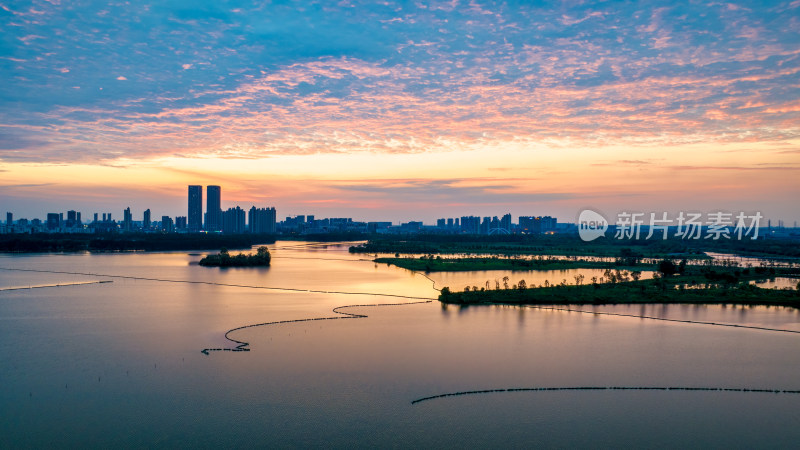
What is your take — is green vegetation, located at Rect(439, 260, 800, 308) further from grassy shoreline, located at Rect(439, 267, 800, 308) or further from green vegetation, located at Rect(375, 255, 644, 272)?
green vegetation, located at Rect(375, 255, 644, 272)

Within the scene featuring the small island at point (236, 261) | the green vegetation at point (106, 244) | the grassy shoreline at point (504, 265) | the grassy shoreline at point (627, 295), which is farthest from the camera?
the green vegetation at point (106, 244)

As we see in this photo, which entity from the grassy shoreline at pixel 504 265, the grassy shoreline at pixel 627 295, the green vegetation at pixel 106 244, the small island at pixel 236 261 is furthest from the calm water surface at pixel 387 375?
the green vegetation at pixel 106 244

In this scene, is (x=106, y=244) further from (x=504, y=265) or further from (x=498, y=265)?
(x=504, y=265)

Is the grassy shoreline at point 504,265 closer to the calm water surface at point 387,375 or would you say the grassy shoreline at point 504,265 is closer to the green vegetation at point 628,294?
the green vegetation at point 628,294

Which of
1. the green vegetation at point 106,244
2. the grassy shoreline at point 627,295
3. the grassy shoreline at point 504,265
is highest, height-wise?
the green vegetation at point 106,244

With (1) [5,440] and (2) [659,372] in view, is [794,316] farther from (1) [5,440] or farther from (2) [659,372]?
(1) [5,440]

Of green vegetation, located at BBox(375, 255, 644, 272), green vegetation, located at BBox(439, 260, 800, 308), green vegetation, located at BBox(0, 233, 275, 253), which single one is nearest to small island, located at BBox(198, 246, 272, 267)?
green vegetation, located at BBox(375, 255, 644, 272)

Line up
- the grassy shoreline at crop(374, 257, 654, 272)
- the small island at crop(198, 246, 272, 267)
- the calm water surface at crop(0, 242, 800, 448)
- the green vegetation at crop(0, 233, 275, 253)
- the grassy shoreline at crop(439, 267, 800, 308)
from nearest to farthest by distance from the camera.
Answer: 1. the calm water surface at crop(0, 242, 800, 448)
2. the grassy shoreline at crop(439, 267, 800, 308)
3. the grassy shoreline at crop(374, 257, 654, 272)
4. the small island at crop(198, 246, 272, 267)
5. the green vegetation at crop(0, 233, 275, 253)

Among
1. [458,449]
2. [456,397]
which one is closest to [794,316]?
[456,397]

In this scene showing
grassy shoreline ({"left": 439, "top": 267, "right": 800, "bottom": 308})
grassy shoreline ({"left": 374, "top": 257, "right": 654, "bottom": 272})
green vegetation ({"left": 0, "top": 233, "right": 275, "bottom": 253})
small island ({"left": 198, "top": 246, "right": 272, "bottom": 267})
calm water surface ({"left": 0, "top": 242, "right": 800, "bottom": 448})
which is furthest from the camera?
green vegetation ({"left": 0, "top": 233, "right": 275, "bottom": 253})
